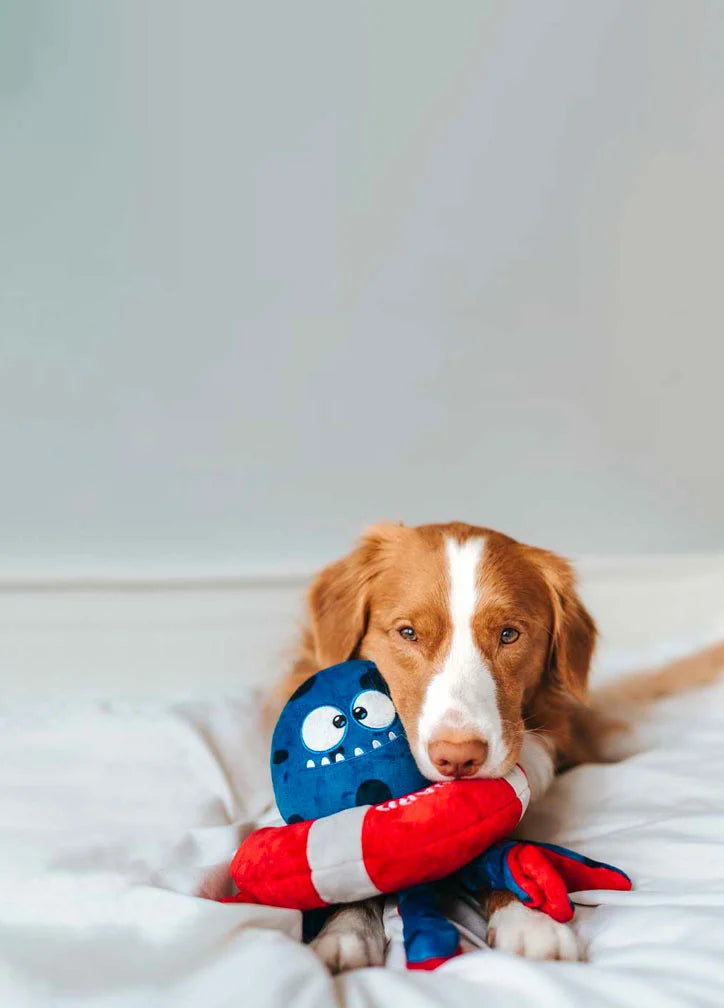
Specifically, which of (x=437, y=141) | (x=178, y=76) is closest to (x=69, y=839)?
(x=178, y=76)

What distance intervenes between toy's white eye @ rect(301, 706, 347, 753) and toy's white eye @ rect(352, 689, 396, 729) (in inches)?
1.3

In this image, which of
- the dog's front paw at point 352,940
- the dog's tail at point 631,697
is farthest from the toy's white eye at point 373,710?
the dog's tail at point 631,697

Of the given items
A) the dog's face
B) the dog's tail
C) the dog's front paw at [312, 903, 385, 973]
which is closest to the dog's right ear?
the dog's face

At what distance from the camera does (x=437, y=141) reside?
3600mm

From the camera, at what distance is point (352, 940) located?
147 cm

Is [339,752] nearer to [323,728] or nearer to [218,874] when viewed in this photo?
[323,728]

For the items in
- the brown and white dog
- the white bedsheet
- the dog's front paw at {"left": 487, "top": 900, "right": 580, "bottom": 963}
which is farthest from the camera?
the brown and white dog

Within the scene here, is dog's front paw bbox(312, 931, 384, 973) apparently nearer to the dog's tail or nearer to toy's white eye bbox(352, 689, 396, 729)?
toy's white eye bbox(352, 689, 396, 729)

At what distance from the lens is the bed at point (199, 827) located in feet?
4.24

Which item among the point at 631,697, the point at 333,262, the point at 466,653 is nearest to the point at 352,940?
the point at 466,653

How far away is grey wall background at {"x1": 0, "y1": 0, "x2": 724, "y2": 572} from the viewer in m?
3.29

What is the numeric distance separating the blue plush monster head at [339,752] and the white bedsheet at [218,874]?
0.74 feet

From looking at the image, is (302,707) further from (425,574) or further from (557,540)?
(557,540)

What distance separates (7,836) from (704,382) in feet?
11.6
